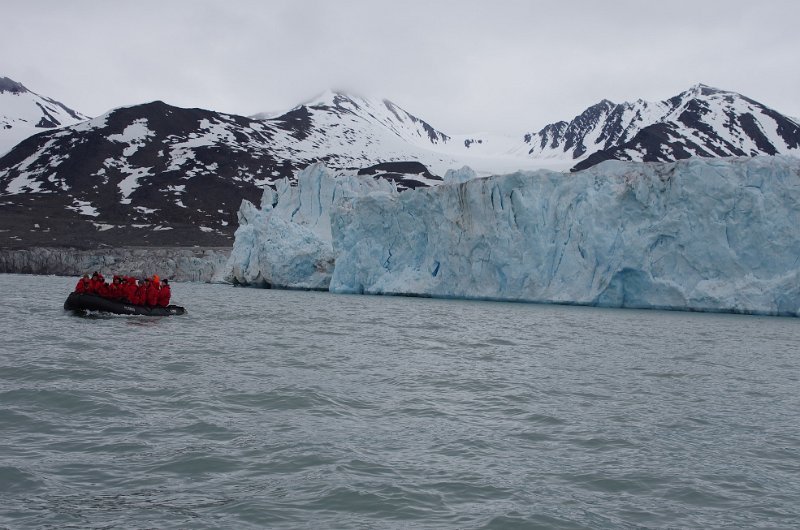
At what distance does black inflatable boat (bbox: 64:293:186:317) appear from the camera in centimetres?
2145

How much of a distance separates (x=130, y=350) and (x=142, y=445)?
24.5 feet

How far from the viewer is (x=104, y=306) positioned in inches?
850

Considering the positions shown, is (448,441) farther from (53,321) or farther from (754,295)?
(754,295)

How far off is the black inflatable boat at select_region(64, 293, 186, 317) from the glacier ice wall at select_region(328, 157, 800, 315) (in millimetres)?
16826

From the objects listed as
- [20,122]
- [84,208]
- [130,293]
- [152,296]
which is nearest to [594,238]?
[152,296]

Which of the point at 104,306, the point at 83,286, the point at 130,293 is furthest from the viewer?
the point at 130,293

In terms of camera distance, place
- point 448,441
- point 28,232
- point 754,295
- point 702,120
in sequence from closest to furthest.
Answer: point 448,441
point 754,295
point 28,232
point 702,120

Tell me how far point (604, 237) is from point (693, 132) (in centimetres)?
9059

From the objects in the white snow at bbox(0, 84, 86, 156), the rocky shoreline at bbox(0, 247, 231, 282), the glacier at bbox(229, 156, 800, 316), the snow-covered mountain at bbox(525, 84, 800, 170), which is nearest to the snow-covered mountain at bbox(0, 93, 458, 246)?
the rocky shoreline at bbox(0, 247, 231, 282)

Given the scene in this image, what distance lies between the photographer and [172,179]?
107m

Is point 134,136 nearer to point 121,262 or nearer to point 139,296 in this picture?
point 121,262

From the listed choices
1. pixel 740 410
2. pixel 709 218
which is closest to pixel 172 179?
pixel 709 218

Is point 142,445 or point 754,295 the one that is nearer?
point 142,445

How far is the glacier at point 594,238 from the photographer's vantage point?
2891cm
